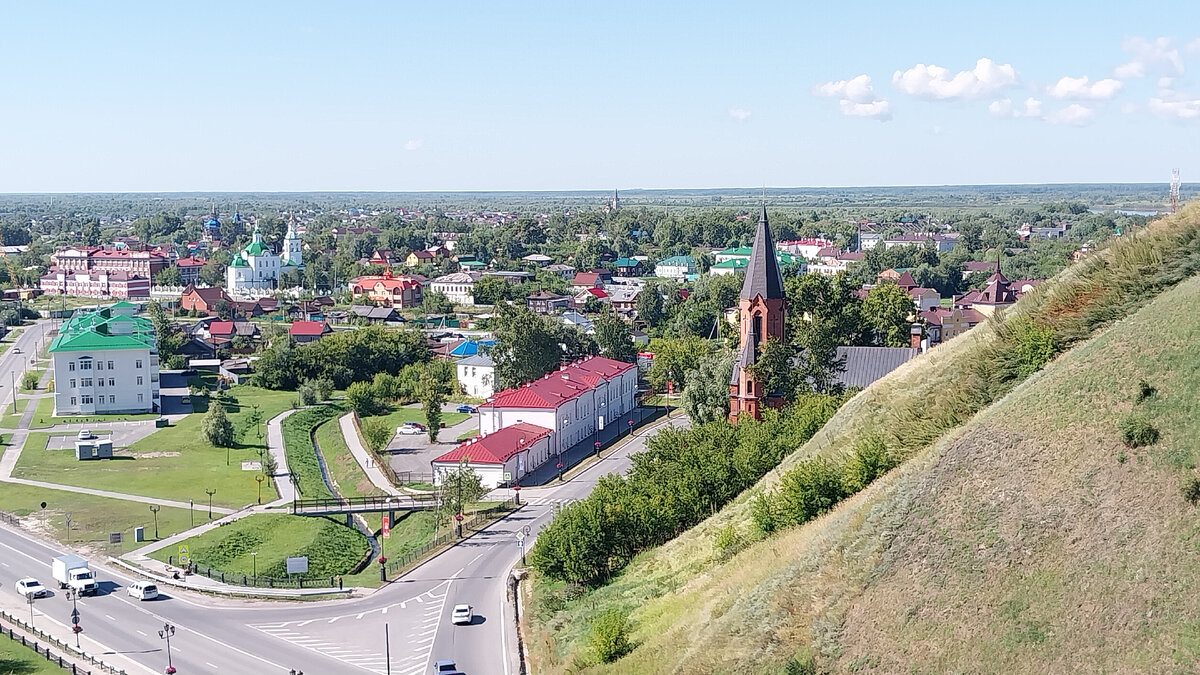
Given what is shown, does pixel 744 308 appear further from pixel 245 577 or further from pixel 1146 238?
pixel 1146 238

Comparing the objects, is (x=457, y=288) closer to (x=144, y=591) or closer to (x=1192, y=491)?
(x=144, y=591)

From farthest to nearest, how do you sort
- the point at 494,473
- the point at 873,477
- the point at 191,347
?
1. the point at 191,347
2. the point at 494,473
3. the point at 873,477

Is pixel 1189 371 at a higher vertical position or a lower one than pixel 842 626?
higher

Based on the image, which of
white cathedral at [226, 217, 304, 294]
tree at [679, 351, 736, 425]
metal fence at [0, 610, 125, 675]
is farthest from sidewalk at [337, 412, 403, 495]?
white cathedral at [226, 217, 304, 294]

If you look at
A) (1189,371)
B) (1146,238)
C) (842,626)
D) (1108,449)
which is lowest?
(842,626)

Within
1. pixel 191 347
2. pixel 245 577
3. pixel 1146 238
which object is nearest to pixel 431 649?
pixel 245 577

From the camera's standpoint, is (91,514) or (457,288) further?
(457,288)

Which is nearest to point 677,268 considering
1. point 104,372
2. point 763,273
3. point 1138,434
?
point 104,372

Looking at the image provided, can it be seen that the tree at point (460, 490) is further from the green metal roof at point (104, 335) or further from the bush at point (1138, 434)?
the green metal roof at point (104, 335)
